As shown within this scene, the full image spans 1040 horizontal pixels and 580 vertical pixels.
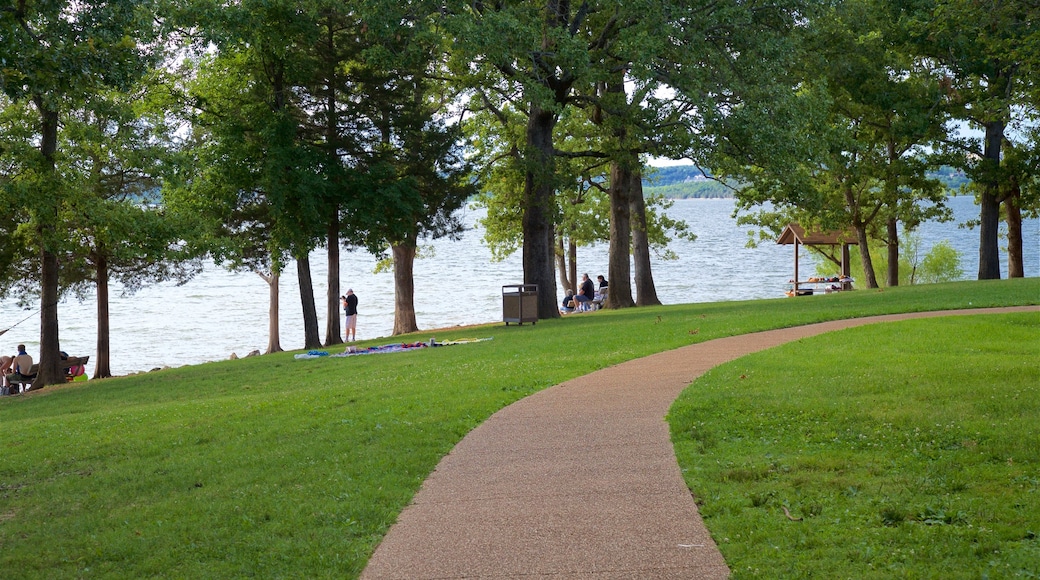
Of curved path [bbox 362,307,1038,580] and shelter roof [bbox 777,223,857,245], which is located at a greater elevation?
shelter roof [bbox 777,223,857,245]

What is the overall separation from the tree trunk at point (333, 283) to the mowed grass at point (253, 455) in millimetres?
7804

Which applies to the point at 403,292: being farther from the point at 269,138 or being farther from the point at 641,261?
the point at 269,138

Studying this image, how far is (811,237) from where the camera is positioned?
4000 cm

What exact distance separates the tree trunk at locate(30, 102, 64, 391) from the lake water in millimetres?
14923

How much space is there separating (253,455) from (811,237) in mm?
34576

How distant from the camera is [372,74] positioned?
26.2 meters

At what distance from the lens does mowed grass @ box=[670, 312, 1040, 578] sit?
5.29 m

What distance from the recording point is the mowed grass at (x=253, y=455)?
Result: 5938 millimetres

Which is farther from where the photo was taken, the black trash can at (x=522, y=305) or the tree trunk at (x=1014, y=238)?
the tree trunk at (x=1014, y=238)

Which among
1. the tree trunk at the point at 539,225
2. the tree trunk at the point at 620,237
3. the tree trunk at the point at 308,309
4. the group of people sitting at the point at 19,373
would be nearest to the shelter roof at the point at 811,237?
the tree trunk at the point at 620,237

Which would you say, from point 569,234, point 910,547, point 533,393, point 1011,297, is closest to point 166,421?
point 533,393

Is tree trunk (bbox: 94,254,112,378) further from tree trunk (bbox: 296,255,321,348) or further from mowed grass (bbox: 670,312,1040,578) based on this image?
mowed grass (bbox: 670,312,1040,578)

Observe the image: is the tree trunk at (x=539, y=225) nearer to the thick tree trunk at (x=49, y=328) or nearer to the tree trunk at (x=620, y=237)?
the tree trunk at (x=620, y=237)

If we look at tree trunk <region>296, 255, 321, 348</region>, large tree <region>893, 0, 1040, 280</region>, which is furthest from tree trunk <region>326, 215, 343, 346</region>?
large tree <region>893, 0, 1040, 280</region>
